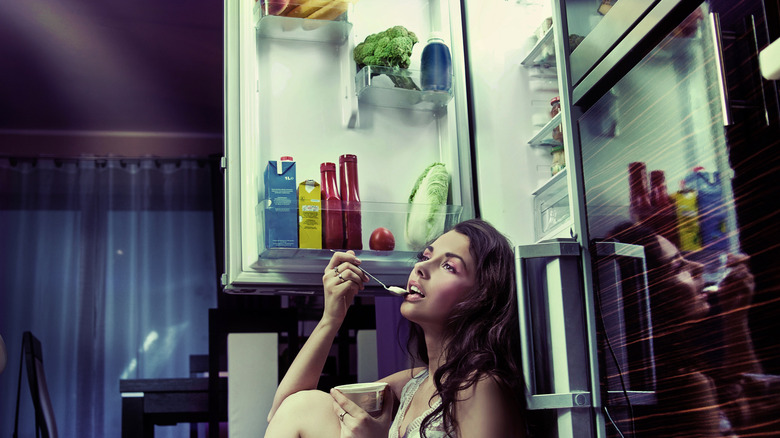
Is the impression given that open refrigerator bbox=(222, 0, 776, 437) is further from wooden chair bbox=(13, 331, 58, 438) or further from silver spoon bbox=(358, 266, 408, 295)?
wooden chair bbox=(13, 331, 58, 438)

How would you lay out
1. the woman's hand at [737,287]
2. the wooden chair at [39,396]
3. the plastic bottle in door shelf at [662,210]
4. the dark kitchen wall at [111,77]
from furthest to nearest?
the dark kitchen wall at [111,77], the wooden chair at [39,396], the plastic bottle in door shelf at [662,210], the woman's hand at [737,287]

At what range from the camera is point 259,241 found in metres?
1.69

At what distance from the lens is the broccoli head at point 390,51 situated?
72.7 inches

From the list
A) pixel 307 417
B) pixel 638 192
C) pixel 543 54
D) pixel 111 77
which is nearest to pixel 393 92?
pixel 543 54

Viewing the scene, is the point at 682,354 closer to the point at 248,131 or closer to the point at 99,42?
the point at 248,131

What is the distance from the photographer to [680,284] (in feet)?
3.19

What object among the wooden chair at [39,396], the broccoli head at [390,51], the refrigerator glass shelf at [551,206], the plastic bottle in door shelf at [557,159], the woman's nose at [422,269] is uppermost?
the broccoli head at [390,51]

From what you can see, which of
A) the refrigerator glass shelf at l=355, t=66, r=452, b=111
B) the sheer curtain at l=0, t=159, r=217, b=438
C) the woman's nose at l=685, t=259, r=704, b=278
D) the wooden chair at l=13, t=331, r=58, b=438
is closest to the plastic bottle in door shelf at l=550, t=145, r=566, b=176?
the refrigerator glass shelf at l=355, t=66, r=452, b=111

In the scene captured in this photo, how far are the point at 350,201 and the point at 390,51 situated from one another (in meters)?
0.39

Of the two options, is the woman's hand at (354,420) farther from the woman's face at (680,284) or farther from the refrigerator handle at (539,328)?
the woman's face at (680,284)

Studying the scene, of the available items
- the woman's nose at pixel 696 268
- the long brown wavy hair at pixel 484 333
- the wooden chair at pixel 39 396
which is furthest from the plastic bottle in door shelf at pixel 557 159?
the wooden chair at pixel 39 396

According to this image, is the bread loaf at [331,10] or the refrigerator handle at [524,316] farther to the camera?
the bread loaf at [331,10]

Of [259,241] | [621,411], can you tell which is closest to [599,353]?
[621,411]

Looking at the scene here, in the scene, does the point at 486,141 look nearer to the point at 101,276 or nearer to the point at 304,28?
the point at 304,28
